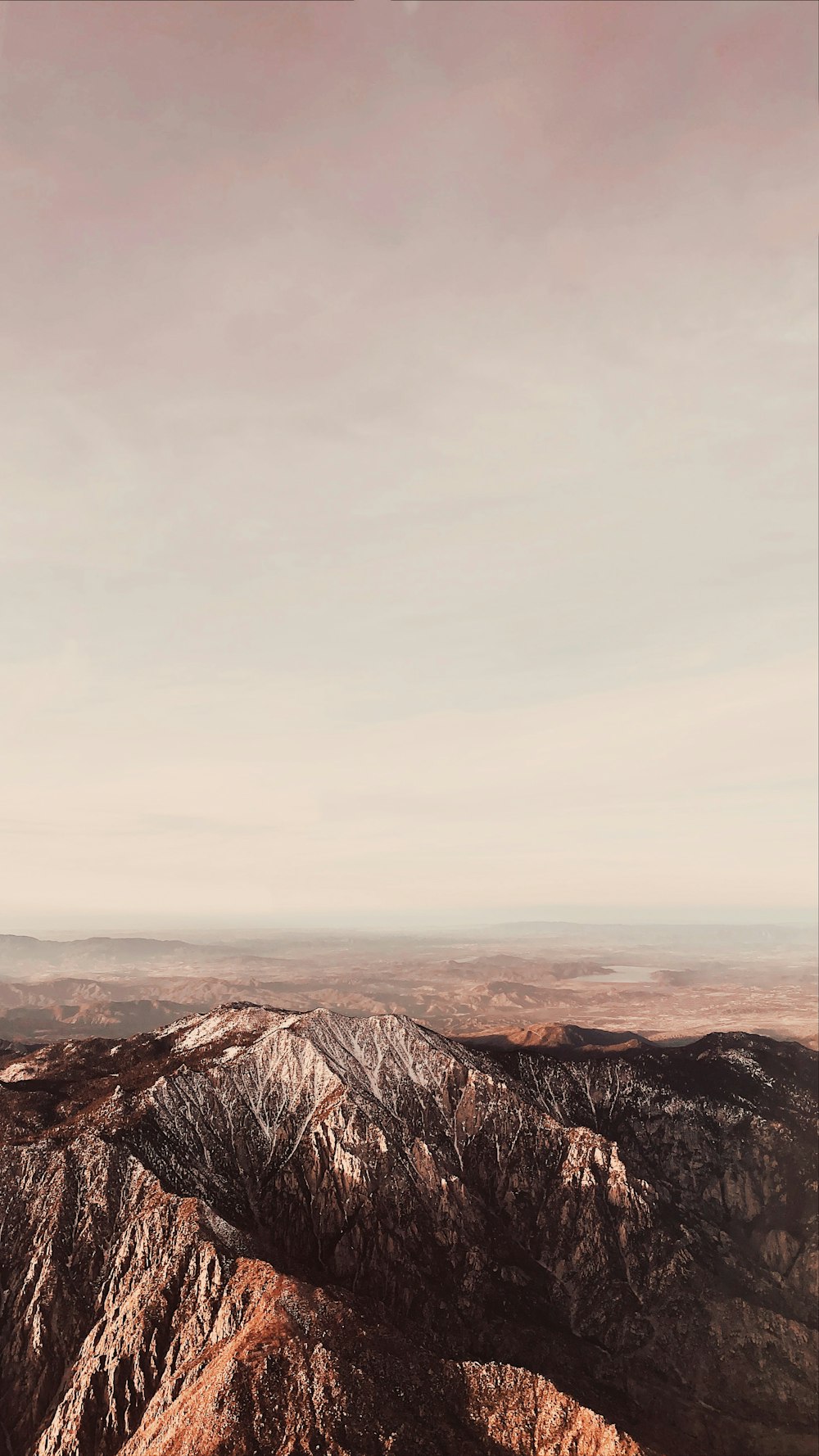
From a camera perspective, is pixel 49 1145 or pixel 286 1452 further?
pixel 49 1145

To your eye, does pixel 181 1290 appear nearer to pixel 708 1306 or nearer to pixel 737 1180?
pixel 708 1306

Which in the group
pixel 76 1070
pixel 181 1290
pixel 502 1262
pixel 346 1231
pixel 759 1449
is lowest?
pixel 759 1449

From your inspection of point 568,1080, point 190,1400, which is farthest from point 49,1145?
point 568,1080

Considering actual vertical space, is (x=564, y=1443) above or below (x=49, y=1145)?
below

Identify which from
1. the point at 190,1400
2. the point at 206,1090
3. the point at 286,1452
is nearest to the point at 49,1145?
the point at 206,1090

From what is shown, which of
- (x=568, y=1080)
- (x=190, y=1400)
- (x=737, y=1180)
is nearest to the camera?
(x=190, y=1400)

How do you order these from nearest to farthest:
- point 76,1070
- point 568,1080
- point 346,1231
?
point 346,1231 < point 76,1070 < point 568,1080
